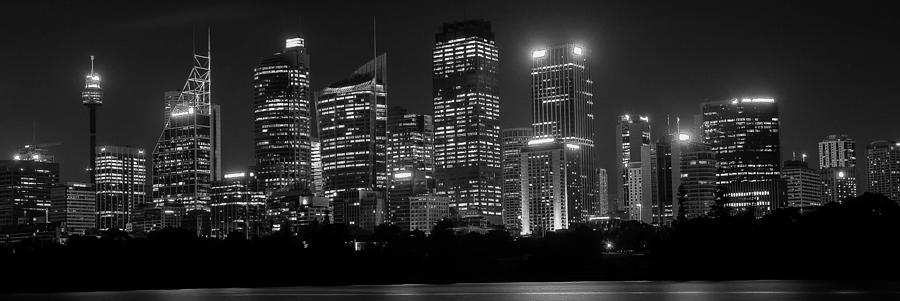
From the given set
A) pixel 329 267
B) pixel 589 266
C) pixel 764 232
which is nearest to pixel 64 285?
pixel 329 267

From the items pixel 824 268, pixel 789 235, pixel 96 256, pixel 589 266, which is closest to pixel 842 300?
pixel 824 268

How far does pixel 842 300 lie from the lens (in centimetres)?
7375

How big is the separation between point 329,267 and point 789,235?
51.0 metres

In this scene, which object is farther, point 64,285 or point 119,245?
point 119,245

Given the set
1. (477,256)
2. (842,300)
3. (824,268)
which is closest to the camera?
(842,300)

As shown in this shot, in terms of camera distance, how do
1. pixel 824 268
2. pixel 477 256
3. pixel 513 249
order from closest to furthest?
pixel 824 268 < pixel 477 256 < pixel 513 249

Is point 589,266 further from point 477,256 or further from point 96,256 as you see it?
point 96,256

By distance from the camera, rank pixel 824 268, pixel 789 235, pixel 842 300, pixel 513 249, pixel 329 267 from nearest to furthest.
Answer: pixel 842 300
pixel 824 268
pixel 789 235
pixel 329 267
pixel 513 249

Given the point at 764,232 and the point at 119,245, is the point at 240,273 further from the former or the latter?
the point at 764,232

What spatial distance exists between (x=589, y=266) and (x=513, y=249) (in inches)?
722

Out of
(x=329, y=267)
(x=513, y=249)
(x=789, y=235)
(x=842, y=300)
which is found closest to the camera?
(x=842, y=300)

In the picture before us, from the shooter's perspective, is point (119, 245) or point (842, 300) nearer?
point (842, 300)

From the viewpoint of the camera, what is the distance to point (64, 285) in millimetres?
132000

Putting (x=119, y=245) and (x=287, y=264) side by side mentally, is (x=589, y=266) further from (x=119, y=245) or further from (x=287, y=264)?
(x=119, y=245)
